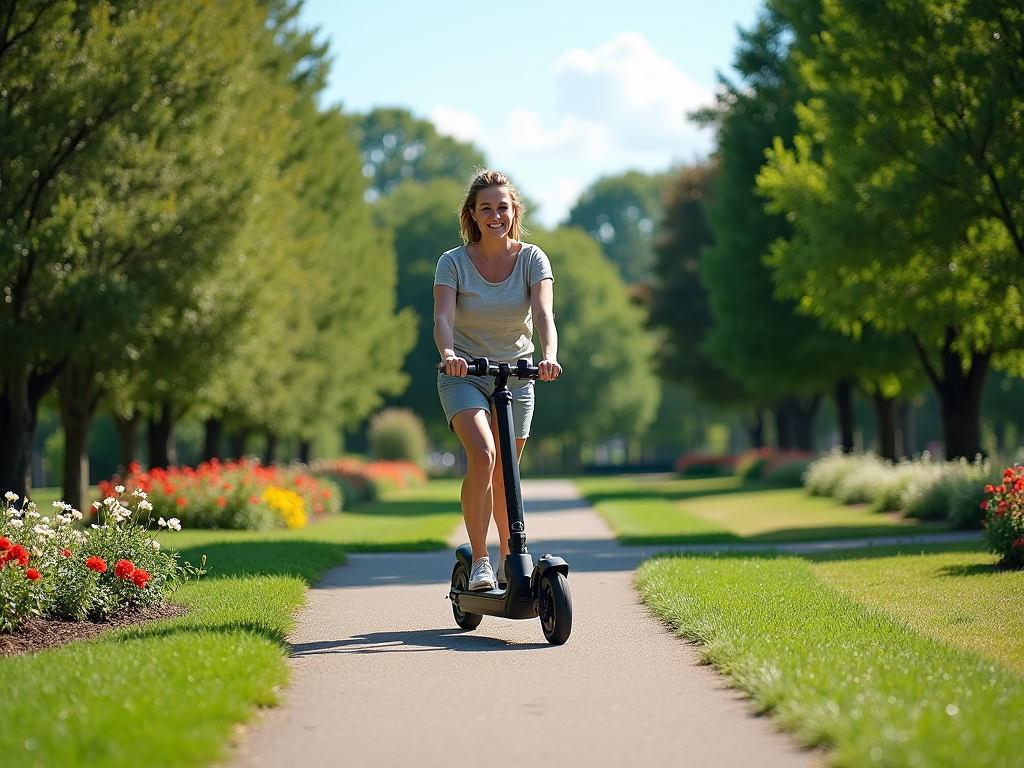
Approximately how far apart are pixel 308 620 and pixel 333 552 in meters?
4.81

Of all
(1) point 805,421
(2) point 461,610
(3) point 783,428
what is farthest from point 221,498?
(3) point 783,428

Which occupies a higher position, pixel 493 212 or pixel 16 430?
pixel 493 212

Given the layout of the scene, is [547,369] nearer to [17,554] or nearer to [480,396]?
[480,396]

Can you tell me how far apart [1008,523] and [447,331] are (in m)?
6.00

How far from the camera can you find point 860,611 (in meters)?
7.70

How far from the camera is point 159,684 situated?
5176 millimetres

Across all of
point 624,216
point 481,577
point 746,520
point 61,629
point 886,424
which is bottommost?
point 746,520

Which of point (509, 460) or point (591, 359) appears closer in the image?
point (509, 460)

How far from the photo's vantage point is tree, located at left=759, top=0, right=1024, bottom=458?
15.1 meters

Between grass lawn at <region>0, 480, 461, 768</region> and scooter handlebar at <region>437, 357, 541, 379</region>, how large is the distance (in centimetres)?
183

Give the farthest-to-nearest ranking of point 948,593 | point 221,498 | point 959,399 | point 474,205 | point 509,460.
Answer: point 959,399, point 221,498, point 948,593, point 474,205, point 509,460

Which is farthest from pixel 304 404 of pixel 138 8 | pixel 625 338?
pixel 625 338

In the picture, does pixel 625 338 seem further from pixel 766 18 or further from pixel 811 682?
pixel 811 682

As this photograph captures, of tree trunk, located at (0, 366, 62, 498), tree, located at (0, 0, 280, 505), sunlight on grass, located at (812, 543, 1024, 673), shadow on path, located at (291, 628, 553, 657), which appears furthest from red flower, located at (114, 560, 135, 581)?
tree trunk, located at (0, 366, 62, 498)
